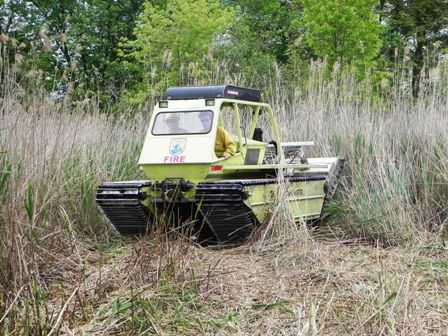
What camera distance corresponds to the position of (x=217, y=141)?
7.64 meters

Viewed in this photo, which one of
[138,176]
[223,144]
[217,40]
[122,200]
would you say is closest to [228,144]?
[223,144]

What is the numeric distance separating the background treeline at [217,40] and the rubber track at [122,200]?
149cm

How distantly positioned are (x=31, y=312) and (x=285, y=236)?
298 cm

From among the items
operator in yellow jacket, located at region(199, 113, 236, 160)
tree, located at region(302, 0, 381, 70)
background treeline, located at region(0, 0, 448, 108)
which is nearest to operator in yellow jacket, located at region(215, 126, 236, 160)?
A: operator in yellow jacket, located at region(199, 113, 236, 160)

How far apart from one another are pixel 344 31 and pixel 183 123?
9.88m

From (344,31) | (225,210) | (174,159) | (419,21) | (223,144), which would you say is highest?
(419,21)

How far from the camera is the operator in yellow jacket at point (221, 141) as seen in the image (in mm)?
7441

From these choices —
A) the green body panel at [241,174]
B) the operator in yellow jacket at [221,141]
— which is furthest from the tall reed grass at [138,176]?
the operator in yellow jacket at [221,141]

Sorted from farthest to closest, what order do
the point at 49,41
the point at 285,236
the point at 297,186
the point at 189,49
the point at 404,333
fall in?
the point at 189,49, the point at 297,186, the point at 285,236, the point at 49,41, the point at 404,333

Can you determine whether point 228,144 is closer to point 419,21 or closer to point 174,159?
point 174,159

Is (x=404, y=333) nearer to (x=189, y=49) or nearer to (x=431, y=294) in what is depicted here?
(x=431, y=294)

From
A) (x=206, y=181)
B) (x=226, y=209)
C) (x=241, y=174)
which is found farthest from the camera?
(x=241, y=174)

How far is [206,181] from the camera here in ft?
23.0

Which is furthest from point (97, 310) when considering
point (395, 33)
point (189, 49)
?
point (395, 33)
